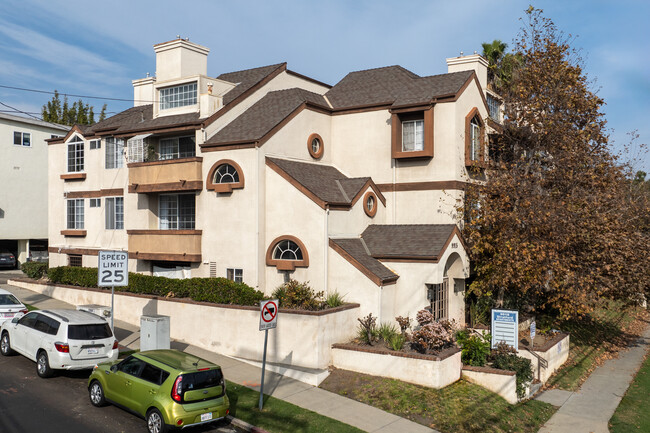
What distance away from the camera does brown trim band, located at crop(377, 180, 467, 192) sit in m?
25.0

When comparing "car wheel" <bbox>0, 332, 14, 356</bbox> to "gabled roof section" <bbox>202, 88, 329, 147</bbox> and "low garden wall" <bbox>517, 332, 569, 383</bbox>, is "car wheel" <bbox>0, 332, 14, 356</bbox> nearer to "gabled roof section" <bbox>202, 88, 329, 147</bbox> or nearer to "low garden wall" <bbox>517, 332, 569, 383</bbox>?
"gabled roof section" <bbox>202, 88, 329, 147</bbox>

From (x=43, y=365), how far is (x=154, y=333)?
3.28 metres

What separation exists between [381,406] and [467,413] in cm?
265

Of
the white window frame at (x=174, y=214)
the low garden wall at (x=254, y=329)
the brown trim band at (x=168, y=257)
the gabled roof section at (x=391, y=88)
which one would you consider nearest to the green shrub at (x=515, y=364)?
the low garden wall at (x=254, y=329)

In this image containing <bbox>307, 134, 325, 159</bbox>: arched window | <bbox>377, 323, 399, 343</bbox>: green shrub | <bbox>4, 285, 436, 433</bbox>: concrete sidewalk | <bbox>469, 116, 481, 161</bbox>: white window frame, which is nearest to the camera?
Result: <bbox>4, 285, 436, 433</bbox>: concrete sidewalk

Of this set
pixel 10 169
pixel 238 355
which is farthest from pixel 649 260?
pixel 10 169

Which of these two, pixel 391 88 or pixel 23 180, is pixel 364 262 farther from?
pixel 23 180

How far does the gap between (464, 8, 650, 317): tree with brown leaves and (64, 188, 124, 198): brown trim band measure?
18185 mm

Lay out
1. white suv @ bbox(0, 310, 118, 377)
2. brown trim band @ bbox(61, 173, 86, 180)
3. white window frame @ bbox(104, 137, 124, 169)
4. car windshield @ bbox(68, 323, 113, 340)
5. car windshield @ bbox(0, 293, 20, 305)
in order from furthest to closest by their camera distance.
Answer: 1. brown trim band @ bbox(61, 173, 86, 180)
2. white window frame @ bbox(104, 137, 124, 169)
3. car windshield @ bbox(0, 293, 20, 305)
4. car windshield @ bbox(68, 323, 113, 340)
5. white suv @ bbox(0, 310, 118, 377)

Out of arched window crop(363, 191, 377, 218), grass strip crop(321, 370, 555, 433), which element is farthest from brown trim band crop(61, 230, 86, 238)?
grass strip crop(321, 370, 555, 433)

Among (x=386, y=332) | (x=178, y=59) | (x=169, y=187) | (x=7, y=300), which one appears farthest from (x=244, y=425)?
(x=178, y=59)

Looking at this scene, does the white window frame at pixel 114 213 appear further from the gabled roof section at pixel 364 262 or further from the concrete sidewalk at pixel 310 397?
the gabled roof section at pixel 364 262

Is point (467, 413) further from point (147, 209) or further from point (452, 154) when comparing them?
point (147, 209)

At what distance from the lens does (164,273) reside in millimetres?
27031
